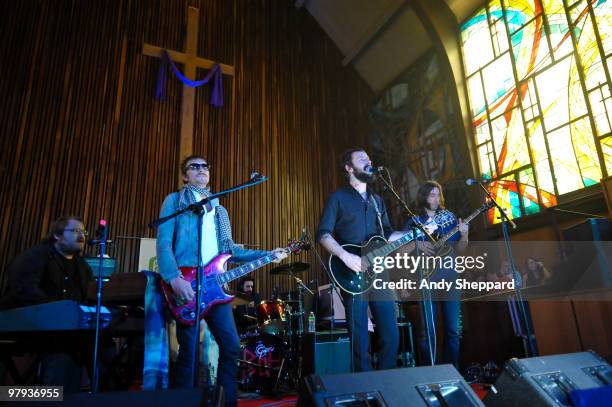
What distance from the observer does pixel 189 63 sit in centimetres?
721

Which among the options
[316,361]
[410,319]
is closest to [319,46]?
[410,319]

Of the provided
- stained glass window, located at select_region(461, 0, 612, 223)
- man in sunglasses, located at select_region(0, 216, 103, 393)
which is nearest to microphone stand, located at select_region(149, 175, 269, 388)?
man in sunglasses, located at select_region(0, 216, 103, 393)

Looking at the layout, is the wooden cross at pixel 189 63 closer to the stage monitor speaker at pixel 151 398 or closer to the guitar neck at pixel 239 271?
the guitar neck at pixel 239 271

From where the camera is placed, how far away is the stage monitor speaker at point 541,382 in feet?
5.84

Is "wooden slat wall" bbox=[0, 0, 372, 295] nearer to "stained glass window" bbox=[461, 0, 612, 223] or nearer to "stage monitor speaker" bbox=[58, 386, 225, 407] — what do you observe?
"stained glass window" bbox=[461, 0, 612, 223]

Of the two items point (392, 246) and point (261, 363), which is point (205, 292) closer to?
point (392, 246)

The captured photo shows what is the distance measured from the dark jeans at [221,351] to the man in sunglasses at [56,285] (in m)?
0.82

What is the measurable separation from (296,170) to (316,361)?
4622 millimetres

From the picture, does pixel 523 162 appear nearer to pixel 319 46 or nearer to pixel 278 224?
pixel 278 224

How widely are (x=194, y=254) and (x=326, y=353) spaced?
2166mm

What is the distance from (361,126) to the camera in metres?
8.68

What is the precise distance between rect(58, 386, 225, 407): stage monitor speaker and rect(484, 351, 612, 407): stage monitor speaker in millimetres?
1247

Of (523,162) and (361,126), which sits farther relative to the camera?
(361,126)

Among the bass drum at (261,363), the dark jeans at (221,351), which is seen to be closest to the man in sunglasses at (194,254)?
the dark jeans at (221,351)
